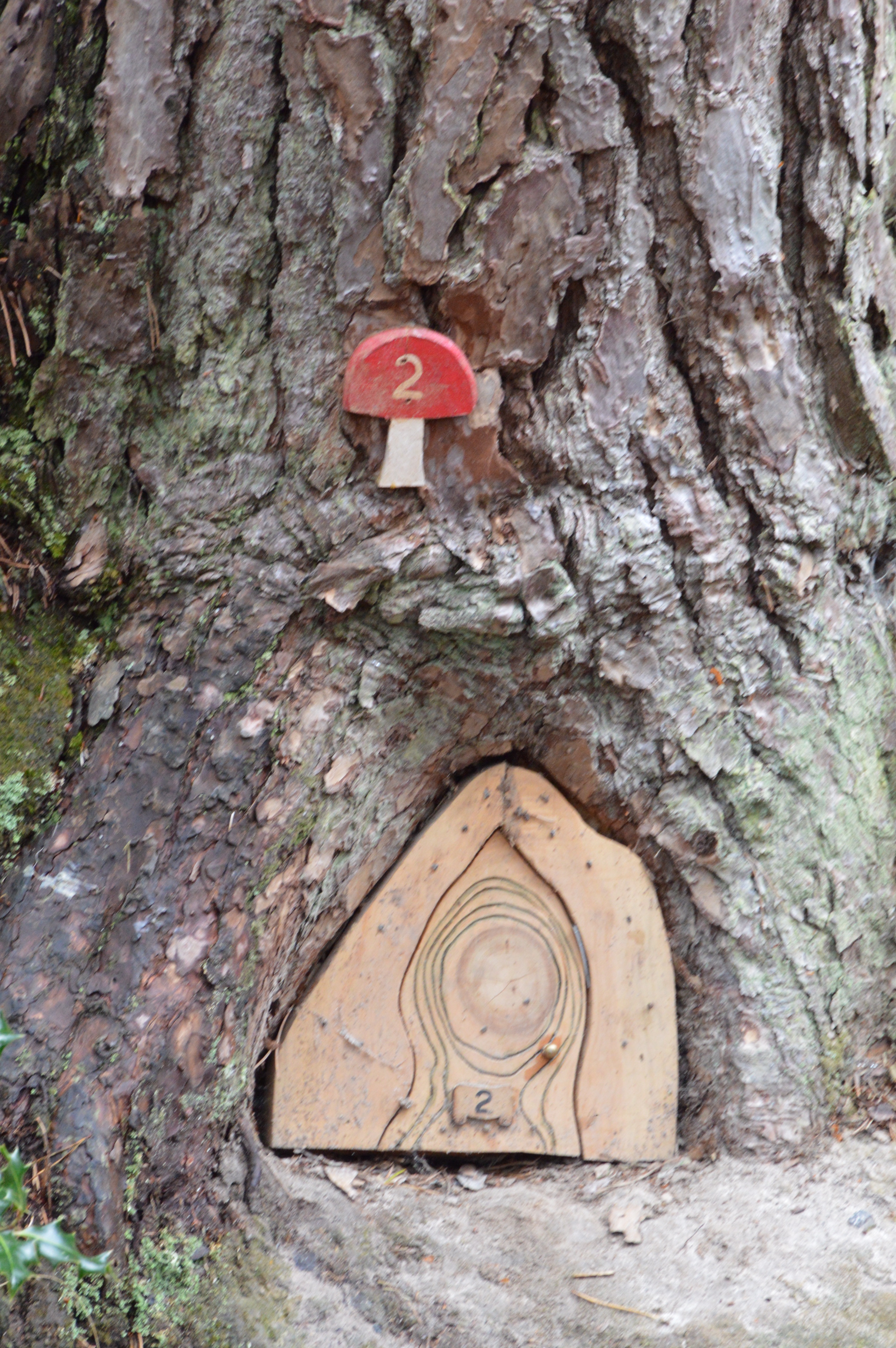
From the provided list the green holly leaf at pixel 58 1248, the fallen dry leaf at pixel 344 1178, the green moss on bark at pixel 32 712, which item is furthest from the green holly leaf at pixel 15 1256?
the fallen dry leaf at pixel 344 1178

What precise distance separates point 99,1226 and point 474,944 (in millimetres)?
955

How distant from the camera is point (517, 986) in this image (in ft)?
7.38

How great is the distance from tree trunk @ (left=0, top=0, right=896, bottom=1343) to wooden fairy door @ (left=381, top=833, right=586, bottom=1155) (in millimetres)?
305

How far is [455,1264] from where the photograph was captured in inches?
73.3

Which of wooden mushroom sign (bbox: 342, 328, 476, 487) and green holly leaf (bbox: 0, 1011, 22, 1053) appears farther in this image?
wooden mushroom sign (bbox: 342, 328, 476, 487)

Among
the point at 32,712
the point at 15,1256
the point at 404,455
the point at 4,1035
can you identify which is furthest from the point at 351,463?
the point at 15,1256

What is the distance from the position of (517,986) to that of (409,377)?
138 cm

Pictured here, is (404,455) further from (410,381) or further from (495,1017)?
(495,1017)

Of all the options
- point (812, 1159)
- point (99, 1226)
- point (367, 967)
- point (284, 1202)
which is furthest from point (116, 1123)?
point (812, 1159)

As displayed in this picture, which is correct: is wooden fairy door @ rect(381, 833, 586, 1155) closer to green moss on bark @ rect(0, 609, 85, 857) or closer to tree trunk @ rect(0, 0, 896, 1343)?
tree trunk @ rect(0, 0, 896, 1343)

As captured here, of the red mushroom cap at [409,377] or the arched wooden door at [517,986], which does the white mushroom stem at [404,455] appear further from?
the arched wooden door at [517,986]

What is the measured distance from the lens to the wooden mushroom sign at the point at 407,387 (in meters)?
1.78

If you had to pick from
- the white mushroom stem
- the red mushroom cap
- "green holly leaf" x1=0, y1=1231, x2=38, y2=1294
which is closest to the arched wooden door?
the white mushroom stem

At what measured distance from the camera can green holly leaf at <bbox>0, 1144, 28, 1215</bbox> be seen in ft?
4.32
